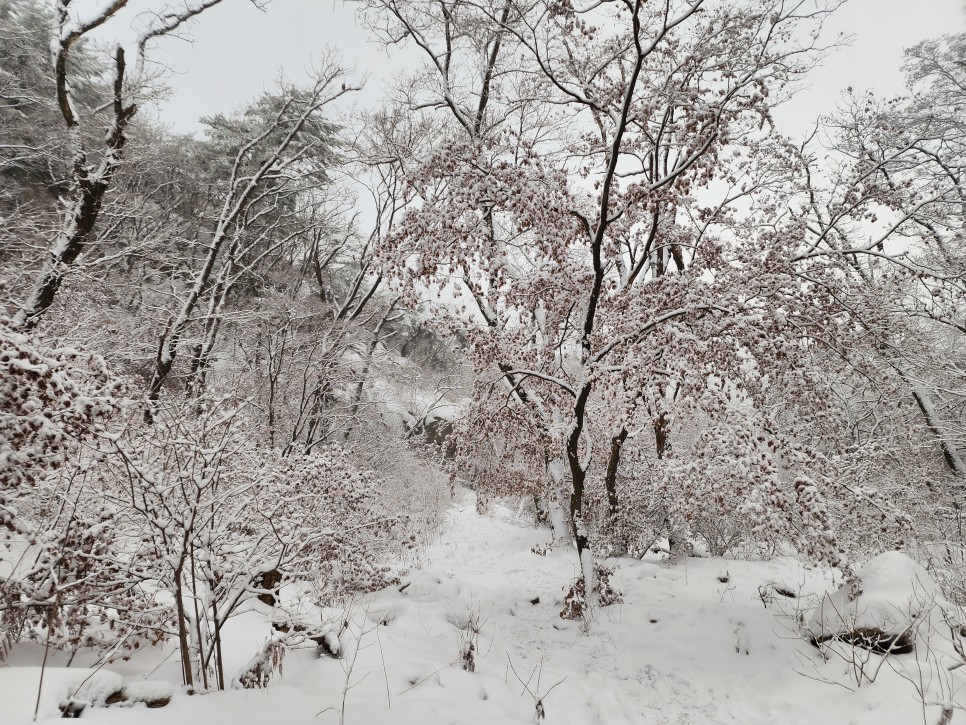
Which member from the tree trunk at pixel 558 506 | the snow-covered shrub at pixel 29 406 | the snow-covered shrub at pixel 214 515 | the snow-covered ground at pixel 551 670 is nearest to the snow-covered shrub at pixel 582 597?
the snow-covered ground at pixel 551 670

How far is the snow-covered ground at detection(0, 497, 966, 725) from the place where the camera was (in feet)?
10.9

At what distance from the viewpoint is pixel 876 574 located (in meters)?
5.20

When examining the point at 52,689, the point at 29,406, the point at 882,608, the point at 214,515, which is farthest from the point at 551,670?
the point at 29,406

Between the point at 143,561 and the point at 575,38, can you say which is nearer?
the point at 143,561

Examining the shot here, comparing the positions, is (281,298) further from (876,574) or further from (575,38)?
(876,574)

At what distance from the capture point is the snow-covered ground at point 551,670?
332 centimetres

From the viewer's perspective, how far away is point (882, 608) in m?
4.65

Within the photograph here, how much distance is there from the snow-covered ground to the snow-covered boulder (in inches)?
9.3

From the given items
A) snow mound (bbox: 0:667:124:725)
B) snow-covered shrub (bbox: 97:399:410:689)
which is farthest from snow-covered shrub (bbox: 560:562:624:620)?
snow mound (bbox: 0:667:124:725)

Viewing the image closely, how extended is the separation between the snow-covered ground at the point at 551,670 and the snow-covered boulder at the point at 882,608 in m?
0.24

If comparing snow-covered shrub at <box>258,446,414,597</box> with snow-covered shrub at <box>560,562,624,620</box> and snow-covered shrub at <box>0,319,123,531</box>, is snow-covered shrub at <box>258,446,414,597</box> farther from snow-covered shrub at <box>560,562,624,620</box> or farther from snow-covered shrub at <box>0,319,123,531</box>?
snow-covered shrub at <box>560,562,624,620</box>

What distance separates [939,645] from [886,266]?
9576 millimetres

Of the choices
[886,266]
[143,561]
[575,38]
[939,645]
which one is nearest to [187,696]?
[143,561]

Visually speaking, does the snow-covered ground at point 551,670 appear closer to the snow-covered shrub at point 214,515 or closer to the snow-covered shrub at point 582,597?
the snow-covered shrub at point 582,597
